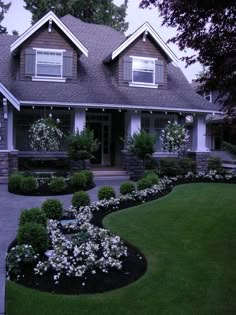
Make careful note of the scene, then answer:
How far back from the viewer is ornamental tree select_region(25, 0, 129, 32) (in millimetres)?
29375

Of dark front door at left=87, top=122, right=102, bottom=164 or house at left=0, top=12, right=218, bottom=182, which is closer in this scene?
house at left=0, top=12, right=218, bottom=182

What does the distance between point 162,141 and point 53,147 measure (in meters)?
4.76

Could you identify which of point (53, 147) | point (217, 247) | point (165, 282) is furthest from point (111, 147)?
point (165, 282)

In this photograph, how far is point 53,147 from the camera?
15.3 meters

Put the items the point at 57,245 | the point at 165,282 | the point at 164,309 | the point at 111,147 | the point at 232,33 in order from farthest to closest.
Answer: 1. the point at 111,147
2. the point at 57,245
3. the point at 165,282
4. the point at 232,33
5. the point at 164,309

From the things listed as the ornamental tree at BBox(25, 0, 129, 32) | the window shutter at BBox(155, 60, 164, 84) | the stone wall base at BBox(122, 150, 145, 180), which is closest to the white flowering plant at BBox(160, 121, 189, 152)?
the stone wall base at BBox(122, 150, 145, 180)

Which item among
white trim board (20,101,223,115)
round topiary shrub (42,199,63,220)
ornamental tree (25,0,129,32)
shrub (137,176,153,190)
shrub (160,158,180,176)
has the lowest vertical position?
round topiary shrub (42,199,63,220)

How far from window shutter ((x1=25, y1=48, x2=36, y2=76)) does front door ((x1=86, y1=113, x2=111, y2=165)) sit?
12.0ft

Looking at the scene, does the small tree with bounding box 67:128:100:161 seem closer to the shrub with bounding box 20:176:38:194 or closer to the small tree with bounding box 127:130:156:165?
the small tree with bounding box 127:130:156:165

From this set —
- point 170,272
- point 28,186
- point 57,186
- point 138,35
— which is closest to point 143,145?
point 57,186

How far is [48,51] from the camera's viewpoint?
16.7 m

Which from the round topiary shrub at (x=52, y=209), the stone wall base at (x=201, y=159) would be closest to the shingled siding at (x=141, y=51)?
the stone wall base at (x=201, y=159)

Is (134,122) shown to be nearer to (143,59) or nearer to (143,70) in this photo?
(143,70)

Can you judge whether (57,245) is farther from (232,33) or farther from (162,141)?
(162,141)
